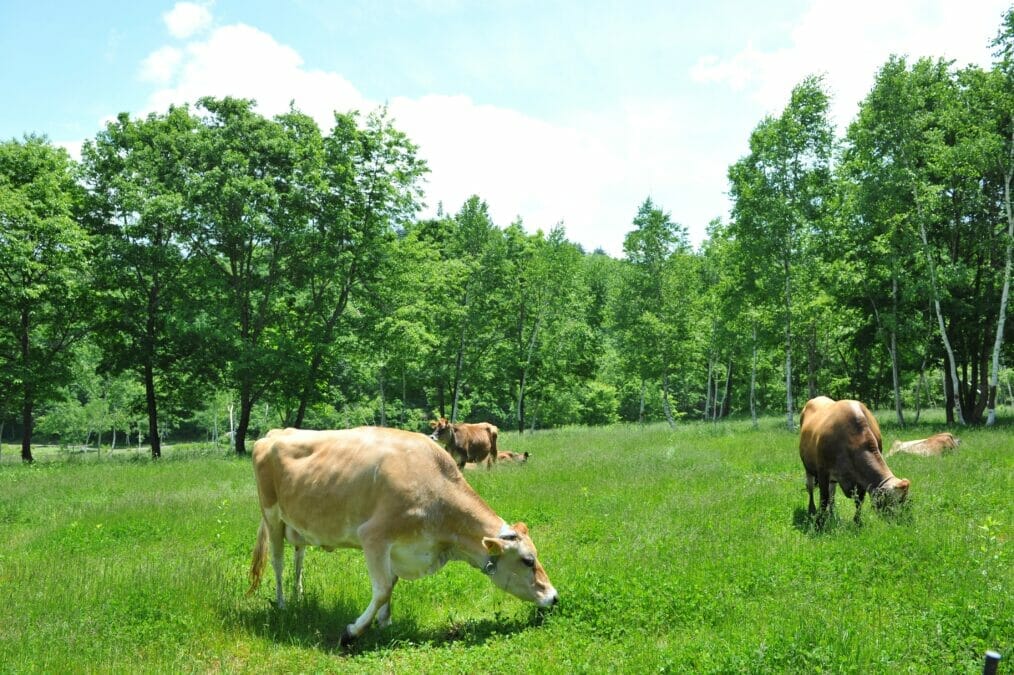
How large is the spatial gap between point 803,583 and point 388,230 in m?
24.8

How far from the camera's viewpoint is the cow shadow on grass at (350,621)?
6355mm

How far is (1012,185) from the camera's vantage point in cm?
2353

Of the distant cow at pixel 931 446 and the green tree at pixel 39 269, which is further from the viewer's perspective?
the green tree at pixel 39 269

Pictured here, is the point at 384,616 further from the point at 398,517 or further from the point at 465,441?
the point at 465,441

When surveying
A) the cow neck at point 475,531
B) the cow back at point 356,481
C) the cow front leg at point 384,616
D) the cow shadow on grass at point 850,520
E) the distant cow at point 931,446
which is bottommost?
the cow front leg at point 384,616

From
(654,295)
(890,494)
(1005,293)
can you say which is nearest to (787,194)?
(1005,293)

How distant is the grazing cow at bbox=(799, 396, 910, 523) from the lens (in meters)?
9.50

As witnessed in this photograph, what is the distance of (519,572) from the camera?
6.63 metres

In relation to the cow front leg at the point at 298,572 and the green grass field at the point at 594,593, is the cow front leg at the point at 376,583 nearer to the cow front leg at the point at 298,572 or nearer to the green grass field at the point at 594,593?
the green grass field at the point at 594,593

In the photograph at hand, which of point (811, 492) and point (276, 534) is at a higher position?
point (276, 534)

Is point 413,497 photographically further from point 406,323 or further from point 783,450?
point 406,323

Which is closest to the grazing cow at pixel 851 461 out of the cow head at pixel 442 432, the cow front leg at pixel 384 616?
the cow front leg at pixel 384 616

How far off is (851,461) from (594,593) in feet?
18.2

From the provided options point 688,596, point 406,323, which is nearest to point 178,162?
point 406,323
